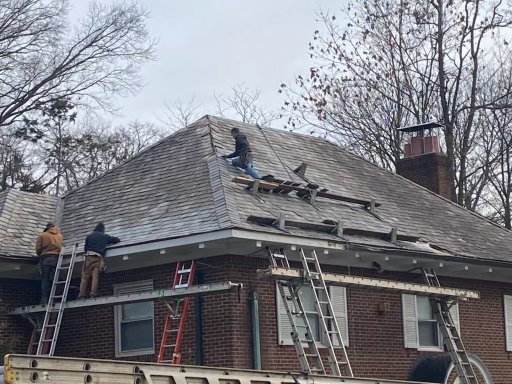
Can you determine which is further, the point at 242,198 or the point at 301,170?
the point at 301,170

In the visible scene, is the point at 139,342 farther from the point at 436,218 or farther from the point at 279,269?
the point at 436,218

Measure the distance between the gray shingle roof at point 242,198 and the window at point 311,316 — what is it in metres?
1.28

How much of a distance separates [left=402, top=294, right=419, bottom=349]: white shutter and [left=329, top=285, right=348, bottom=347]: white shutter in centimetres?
183

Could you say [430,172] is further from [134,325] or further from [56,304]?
[56,304]

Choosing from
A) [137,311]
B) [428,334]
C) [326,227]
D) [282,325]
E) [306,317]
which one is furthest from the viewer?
[428,334]

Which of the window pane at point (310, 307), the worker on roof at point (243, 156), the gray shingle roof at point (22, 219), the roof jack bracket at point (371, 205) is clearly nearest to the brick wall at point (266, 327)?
the window pane at point (310, 307)

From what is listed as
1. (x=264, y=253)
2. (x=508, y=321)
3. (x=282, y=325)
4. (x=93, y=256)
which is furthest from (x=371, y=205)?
(x=93, y=256)

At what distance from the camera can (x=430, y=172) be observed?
29.5 m

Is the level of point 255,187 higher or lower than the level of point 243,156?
lower

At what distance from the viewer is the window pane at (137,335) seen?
20500 millimetres

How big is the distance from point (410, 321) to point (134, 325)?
5907 millimetres

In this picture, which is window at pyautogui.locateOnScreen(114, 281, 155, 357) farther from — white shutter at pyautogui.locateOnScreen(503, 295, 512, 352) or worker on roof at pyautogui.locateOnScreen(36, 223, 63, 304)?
white shutter at pyautogui.locateOnScreen(503, 295, 512, 352)

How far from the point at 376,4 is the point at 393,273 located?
814 inches

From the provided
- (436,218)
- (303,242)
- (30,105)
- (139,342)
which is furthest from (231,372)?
(30,105)
